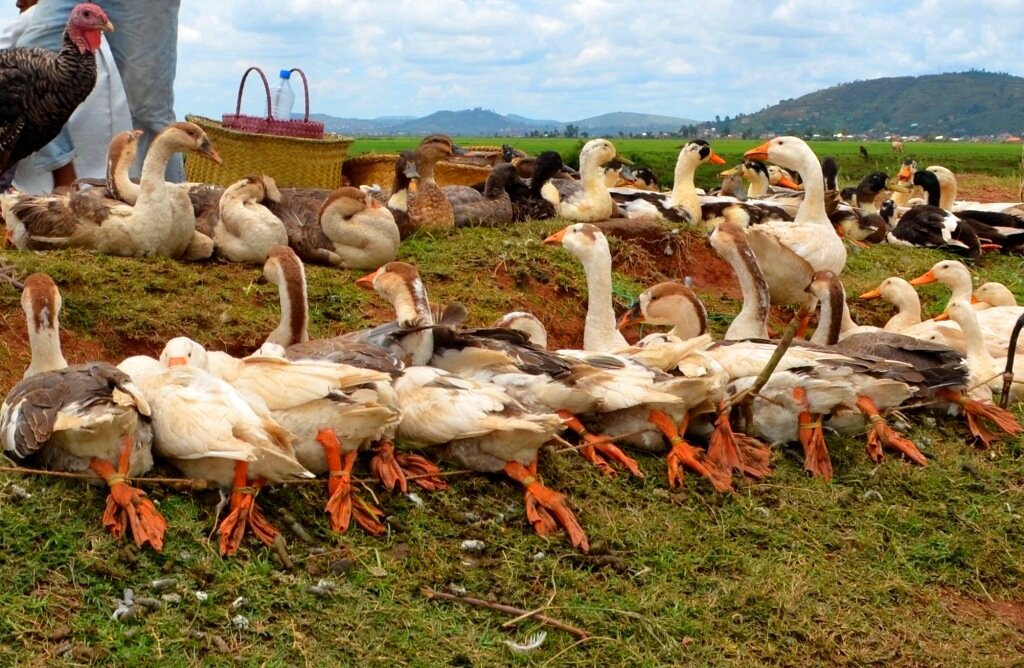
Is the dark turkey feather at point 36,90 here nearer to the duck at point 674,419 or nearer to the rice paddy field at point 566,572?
the rice paddy field at point 566,572

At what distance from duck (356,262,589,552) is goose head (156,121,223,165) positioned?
12.6ft

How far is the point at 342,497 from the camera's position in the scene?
4.73 metres

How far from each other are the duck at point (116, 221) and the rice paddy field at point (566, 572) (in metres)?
1.20

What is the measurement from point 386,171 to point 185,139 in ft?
14.0

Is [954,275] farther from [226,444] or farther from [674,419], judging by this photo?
[226,444]

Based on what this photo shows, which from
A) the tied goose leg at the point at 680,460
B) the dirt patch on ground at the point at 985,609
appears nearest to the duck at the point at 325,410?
the tied goose leg at the point at 680,460

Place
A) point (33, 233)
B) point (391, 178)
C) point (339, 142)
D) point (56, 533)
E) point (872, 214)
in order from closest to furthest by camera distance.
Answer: point (56, 533) < point (33, 233) < point (339, 142) < point (391, 178) < point (872, 214)

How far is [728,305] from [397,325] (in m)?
4.22

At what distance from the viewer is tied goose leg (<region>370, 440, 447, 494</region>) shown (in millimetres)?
4941

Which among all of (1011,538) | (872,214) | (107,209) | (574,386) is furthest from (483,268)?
(872,214)

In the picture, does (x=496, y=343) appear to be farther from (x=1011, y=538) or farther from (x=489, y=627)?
(x=1011, y=538)

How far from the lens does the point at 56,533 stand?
13.7 feet

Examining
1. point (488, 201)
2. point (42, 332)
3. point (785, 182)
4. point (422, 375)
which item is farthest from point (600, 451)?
point (785, 182)

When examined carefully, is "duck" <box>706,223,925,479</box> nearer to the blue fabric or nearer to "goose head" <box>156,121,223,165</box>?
"goose head" <box>156,121,223,165</box>
